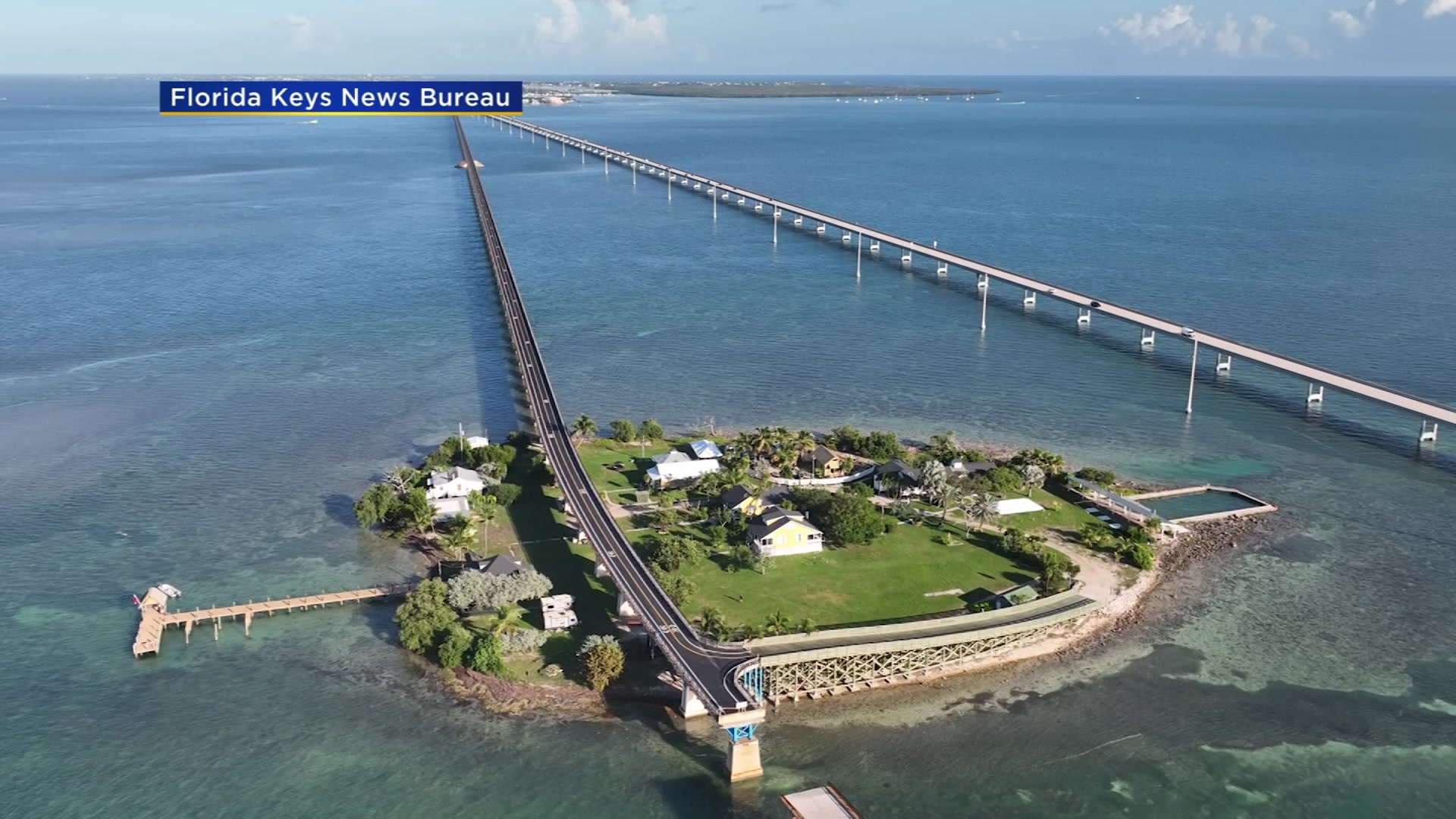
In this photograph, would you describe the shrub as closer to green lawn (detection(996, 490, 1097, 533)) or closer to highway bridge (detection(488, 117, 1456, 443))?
green lawn (detection(996, 490, 1097, 533))

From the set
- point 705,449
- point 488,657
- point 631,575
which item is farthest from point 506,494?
point 488,657

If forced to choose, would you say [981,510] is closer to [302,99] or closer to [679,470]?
[679,470]

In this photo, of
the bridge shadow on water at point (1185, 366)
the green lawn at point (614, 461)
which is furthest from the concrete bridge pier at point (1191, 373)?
the green lawn at point (614, 461)

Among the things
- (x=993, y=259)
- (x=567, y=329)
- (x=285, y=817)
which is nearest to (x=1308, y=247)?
(x=993, y=259)

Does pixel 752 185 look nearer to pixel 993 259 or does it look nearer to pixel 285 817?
pixel 993 259

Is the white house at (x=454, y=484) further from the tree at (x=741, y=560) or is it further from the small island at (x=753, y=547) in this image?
the tree at (x=741, y=560)

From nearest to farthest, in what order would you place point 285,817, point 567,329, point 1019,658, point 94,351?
point 285,817 < point 1019,658 < point 94,351 < point 567,329

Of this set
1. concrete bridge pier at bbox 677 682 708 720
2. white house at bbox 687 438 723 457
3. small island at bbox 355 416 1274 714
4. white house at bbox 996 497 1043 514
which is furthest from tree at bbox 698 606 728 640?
white house at bbox 996 497 1043 514
